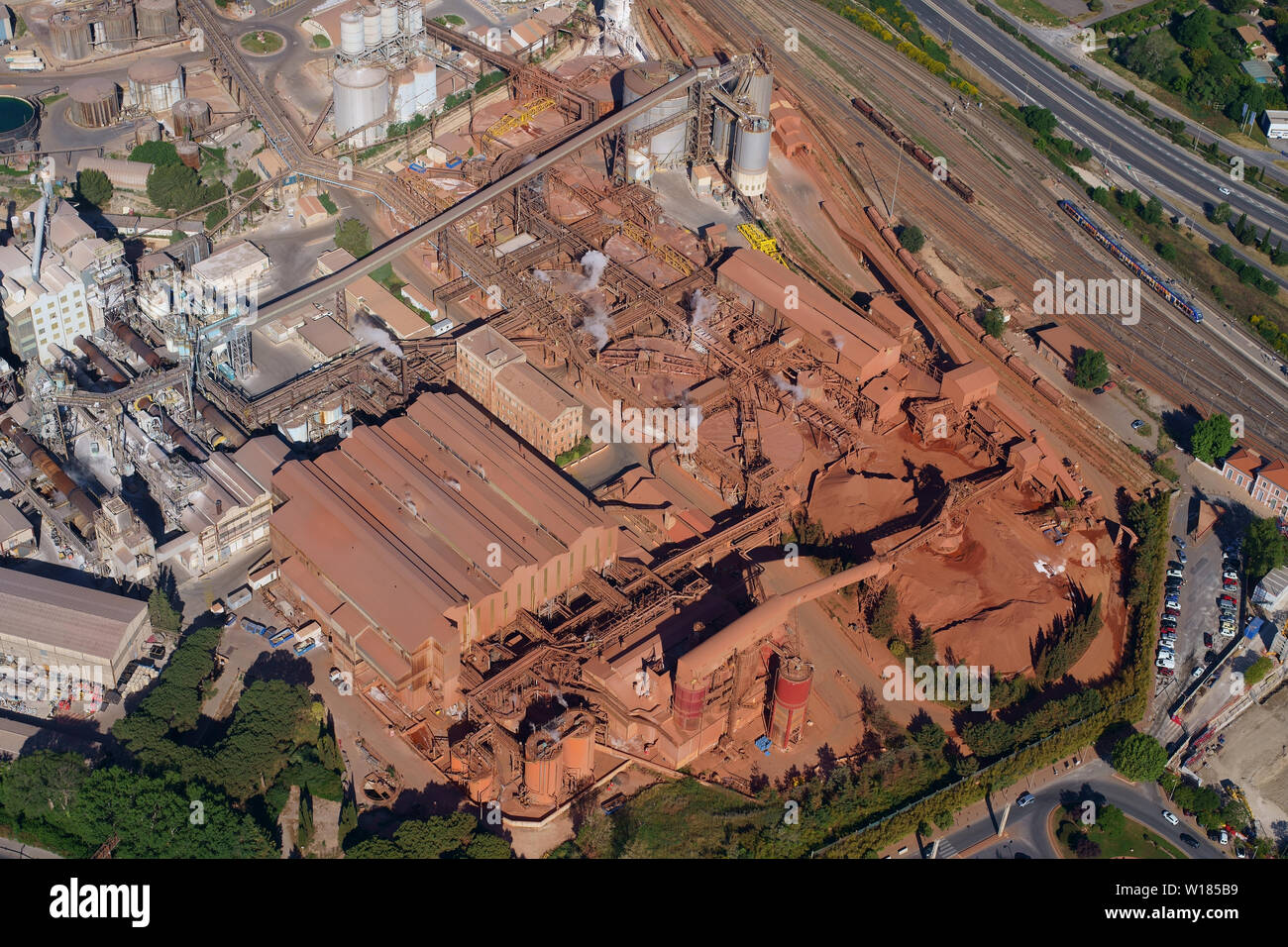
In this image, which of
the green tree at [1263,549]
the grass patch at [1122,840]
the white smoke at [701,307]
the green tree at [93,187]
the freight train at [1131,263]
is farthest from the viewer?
the freight train at [1131,263]

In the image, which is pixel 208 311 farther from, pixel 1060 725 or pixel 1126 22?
pixel 1126 22

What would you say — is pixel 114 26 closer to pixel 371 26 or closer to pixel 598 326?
pixel 371 26

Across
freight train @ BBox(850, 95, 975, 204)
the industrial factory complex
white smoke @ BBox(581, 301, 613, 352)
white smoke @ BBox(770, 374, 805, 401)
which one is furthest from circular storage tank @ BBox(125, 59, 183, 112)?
freight train @ BBox(850, 95, 975, 204)

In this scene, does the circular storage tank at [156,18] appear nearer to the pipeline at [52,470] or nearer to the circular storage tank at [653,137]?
the circular storage tank at [653,137]

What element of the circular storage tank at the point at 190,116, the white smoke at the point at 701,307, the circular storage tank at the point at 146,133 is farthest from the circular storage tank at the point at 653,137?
the circular storage tank at the point at 146,133

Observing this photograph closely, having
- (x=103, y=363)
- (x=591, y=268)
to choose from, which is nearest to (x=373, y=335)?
(x=591, y=268)

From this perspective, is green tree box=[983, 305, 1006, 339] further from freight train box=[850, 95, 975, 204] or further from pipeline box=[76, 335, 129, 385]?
pipeline box=[76, 335, 129, 385]

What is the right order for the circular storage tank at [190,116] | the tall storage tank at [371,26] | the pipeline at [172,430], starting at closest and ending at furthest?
the pipeline at [172,430]
the circular storage tank at [190,116]
the tall storage tank at [371,26]

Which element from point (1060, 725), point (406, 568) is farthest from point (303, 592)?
point (1060, 725)
